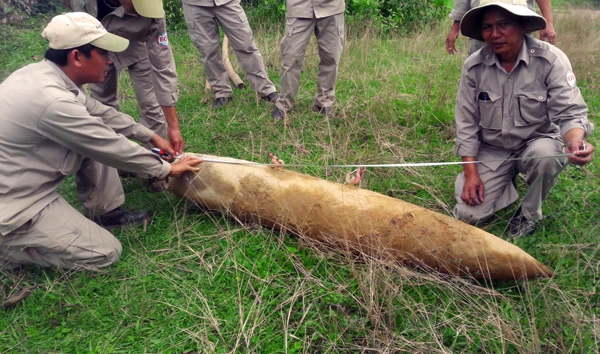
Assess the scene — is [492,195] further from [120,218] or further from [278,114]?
[120,218]

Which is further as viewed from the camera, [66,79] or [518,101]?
[518,101]

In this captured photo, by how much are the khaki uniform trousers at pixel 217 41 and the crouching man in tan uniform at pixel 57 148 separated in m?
1.96

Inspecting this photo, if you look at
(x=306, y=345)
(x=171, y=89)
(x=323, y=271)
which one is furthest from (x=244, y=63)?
(x=306, y=345)

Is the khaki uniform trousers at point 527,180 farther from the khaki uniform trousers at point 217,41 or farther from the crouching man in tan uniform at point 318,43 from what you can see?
the khaki uniform trousers at point 217,41

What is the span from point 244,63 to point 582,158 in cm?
330

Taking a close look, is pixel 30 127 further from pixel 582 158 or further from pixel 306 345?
pixel 582 158

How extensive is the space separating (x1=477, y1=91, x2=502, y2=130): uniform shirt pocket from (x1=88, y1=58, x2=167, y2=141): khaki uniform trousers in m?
2.47

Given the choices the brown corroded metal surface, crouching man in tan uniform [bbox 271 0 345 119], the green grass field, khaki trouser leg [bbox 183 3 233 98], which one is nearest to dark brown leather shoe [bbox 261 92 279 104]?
crouching man in tan uniform [bbox 271 0 345 119]

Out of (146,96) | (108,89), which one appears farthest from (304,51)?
(108,89)

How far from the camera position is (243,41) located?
4648mm

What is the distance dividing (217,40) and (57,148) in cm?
244

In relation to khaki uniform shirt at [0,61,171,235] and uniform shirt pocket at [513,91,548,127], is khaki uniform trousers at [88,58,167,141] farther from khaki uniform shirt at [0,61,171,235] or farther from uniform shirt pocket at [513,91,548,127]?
uniform shirt pocket at [513,91,548,127]

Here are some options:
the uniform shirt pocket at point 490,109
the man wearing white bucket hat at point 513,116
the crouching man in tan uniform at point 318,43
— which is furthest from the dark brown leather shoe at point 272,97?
the uniform shirt pocket at point 490,109

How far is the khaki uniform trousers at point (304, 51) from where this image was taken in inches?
169
